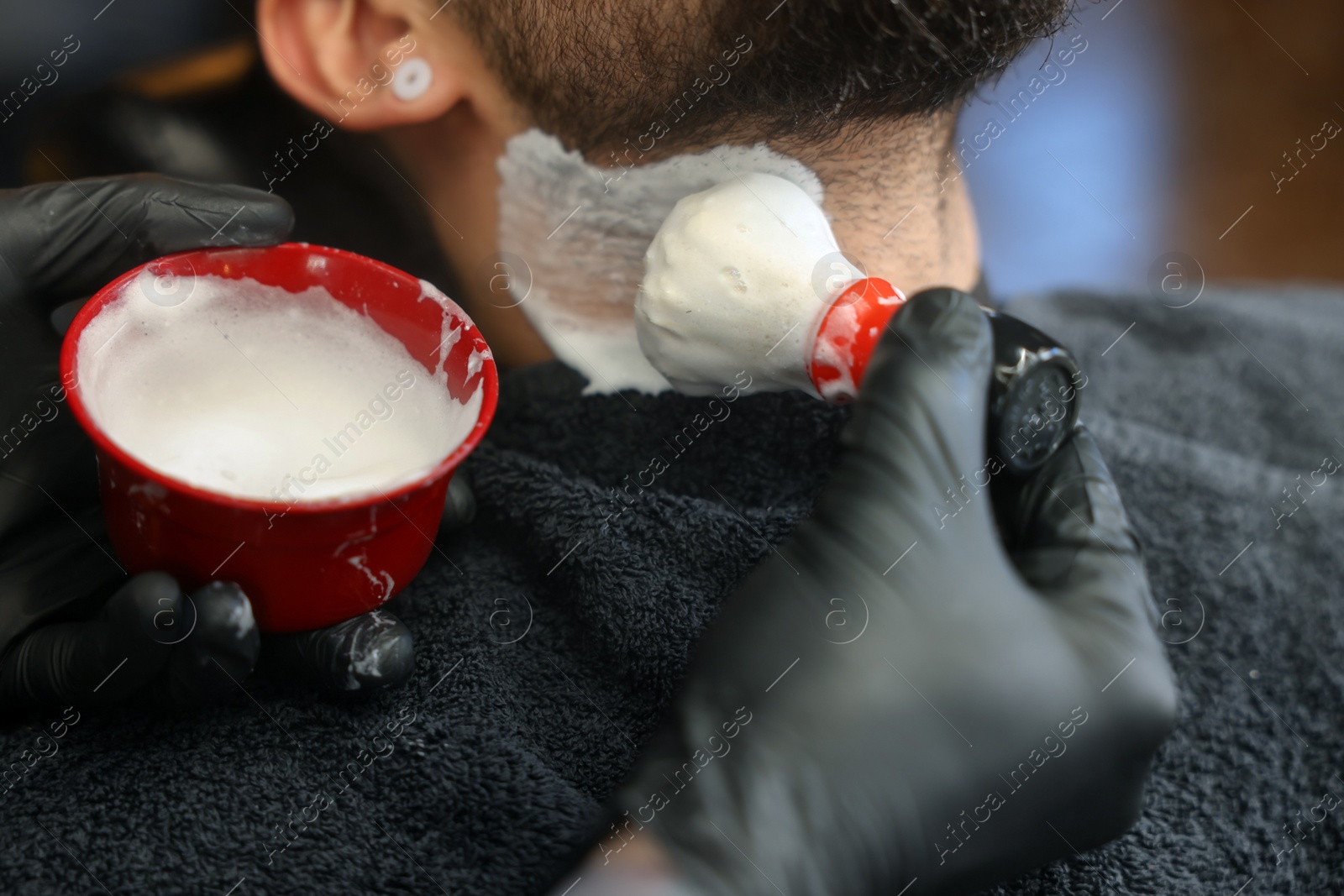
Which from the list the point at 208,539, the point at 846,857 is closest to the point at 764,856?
the point at 846,857

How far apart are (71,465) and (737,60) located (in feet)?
1.63

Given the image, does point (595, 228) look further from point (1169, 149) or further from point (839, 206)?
point (1169, 149)

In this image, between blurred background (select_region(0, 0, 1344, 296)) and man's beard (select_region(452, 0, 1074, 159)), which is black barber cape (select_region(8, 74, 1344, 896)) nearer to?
man's beard (select_region(452, 0, 1074, 159))

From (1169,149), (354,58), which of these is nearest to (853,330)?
(354,58)

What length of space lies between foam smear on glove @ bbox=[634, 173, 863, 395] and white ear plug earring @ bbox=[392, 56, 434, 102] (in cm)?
22

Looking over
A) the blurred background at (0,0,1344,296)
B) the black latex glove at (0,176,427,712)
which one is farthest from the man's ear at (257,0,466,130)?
the blurred background at (0,0,1344,296)

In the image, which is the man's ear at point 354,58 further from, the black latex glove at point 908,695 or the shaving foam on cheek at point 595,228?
the black latex glove at point 908,695

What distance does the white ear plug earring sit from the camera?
0.76 m

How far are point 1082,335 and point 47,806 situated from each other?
1080 millimetres

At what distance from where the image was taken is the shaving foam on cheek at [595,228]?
0.72 meters

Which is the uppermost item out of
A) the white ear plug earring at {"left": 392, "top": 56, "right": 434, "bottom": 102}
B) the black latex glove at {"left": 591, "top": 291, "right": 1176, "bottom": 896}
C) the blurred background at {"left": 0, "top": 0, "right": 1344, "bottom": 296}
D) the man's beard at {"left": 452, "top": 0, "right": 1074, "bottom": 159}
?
the white ear plug earring at {"left": 392, "top": 56, "right": 434, "bottom": 102}

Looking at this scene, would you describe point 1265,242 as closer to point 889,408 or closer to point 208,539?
point 889,408

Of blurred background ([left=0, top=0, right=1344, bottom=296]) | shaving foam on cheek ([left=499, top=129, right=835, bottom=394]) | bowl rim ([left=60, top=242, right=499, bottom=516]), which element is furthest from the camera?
blurred background ([left=0, top=0, right=1344, bottom=296])

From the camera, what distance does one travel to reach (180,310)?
1.98ft
